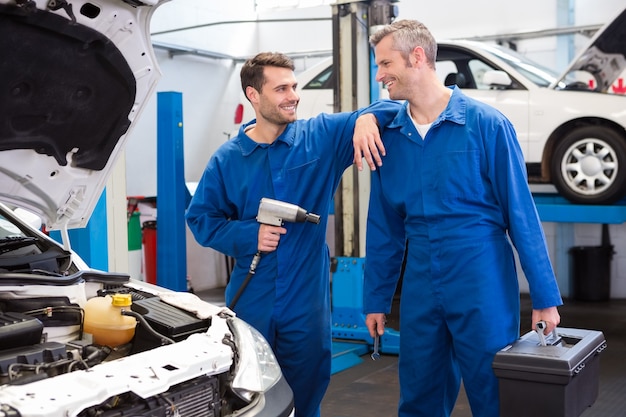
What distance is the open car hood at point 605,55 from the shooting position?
439 centimetres

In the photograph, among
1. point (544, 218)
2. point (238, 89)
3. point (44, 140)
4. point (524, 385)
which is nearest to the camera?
point (524, 385)

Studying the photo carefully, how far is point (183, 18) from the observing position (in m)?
7.83

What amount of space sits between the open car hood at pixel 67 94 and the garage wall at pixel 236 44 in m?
4.63

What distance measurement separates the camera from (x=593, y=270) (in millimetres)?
6523

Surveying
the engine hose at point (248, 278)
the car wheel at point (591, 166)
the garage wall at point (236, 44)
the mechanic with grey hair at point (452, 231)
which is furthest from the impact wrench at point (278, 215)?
the garage wall at point (236, 44)

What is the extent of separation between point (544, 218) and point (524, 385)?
338 centimetres

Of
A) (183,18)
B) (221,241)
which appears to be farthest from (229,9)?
(221,241)

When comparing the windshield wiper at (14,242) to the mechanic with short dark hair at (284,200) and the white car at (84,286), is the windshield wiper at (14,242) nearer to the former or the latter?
the white car at (84,286)

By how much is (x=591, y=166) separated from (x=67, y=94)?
3.95 meters

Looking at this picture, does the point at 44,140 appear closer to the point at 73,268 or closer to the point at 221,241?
the point at 73,268

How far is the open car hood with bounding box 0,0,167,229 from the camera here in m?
2.00

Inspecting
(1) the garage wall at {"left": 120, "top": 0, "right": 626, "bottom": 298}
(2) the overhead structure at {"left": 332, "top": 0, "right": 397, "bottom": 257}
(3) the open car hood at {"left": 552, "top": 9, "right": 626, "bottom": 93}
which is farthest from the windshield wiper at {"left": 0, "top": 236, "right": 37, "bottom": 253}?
(1) the garage wall at {"left": 120, "top": 0, "right": 626, "bottom": 298}

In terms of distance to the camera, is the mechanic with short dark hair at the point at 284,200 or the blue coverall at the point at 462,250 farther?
the mechanic with short dark hair at the point at 284,200

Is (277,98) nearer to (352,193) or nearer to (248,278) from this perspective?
(248,278)
